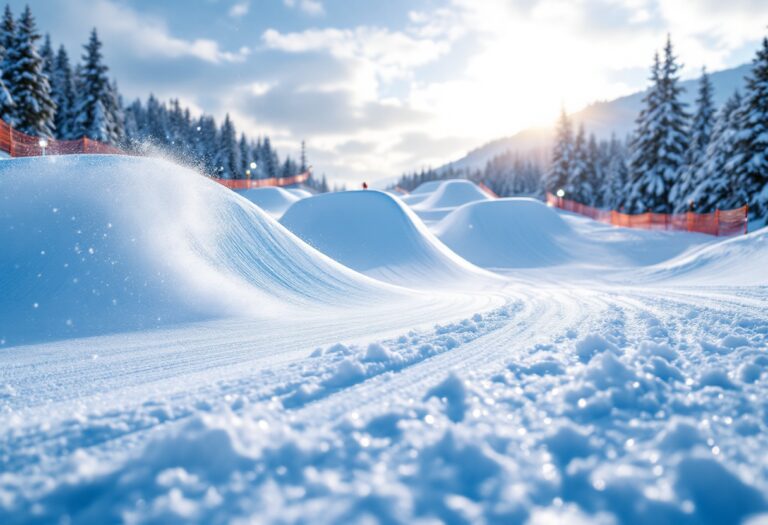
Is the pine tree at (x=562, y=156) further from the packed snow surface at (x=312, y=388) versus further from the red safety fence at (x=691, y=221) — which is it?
the packed snow surface at (x=312, y=388)

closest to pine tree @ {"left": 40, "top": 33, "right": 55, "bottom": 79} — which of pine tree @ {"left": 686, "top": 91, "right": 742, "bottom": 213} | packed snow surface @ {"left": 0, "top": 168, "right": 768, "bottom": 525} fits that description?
packed snow surface @ {"left": 0, "top": 168, "right": 768, "bottom": 525}

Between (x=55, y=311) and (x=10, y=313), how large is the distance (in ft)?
1.53

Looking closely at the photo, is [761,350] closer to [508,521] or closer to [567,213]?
[508,521]

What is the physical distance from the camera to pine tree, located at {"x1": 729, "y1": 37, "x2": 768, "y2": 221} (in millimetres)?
26422

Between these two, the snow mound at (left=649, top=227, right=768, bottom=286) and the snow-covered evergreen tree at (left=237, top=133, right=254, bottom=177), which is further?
the snow-covered evergreen tree at (left=237, top=133, right=254, bottom=177)

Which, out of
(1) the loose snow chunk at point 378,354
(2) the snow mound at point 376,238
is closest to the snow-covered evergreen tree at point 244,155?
(2) the snow mound at point 376,238

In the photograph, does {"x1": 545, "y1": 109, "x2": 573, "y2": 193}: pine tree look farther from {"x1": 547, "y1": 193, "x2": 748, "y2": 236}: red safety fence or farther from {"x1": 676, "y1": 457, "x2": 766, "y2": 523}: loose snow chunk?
{"x1": 676, "y1": 457, "x2": 766, "y2": 523}: loose snow chunk

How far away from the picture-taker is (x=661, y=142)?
33656mm

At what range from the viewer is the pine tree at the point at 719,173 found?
28.2 metres

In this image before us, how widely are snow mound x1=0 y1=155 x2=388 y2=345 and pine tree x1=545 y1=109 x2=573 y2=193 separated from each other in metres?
44.9

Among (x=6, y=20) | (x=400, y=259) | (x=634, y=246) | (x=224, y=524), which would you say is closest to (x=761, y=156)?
(x=634, y=246)

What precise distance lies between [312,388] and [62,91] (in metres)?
57.7

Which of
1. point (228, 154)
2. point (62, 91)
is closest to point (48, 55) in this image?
point (62, 91)

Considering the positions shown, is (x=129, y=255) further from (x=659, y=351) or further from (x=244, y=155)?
(x=244, y=155)
